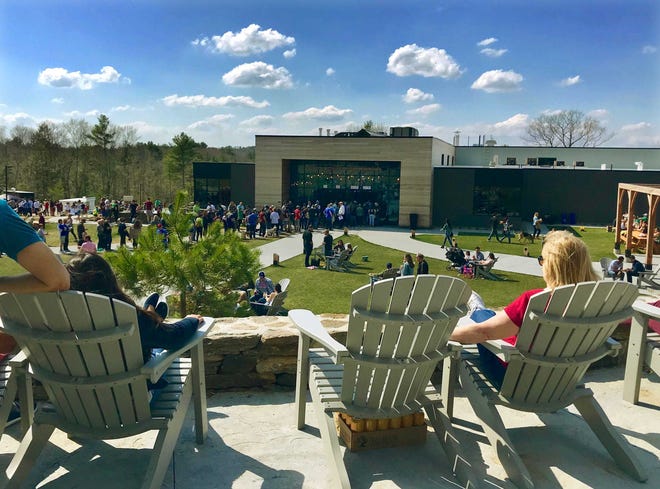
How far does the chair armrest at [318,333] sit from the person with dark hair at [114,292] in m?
0.68

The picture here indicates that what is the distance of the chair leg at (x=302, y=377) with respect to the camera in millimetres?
3326

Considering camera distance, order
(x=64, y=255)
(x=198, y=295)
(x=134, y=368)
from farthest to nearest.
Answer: (x=64, y=255) < (x=198, y=295) < (x=134, y=368)

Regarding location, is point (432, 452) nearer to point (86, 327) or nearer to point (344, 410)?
point (344, 410)

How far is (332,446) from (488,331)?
3.31ft

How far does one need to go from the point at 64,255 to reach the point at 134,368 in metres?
18.2

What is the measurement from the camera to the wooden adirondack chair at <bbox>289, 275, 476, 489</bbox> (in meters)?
2.50

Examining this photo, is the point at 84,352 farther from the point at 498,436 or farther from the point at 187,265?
the point at 187,265

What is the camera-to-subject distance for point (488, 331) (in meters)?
2.90

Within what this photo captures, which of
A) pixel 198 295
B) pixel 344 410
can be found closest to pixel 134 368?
pixel 344 410

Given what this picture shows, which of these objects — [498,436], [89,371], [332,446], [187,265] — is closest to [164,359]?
[89,371]

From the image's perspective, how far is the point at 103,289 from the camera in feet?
8.73

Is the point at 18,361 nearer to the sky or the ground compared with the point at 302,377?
nearer to the sky

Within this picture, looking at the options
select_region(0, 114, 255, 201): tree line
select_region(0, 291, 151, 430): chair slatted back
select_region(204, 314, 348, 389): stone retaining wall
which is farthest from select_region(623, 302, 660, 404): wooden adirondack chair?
select_region(0, 114, 255, 201): tree line

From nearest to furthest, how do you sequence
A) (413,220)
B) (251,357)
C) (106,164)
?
(251,357) → (413,220) → (106,164)
